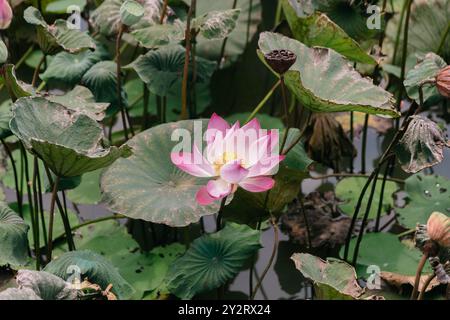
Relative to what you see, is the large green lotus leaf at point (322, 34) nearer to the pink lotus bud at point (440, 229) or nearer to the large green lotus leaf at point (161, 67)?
the large green lotus leaf at point (161, 67)

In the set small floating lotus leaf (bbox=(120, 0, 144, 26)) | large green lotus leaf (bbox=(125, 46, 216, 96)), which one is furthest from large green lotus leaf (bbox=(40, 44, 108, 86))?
small floating lotus leaf (bbox=(120, 0, 144, 26))

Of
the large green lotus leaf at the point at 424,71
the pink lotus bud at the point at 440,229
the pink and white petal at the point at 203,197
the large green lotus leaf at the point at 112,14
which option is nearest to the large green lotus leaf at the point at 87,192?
the large green lotus leaf at the point at 112,14

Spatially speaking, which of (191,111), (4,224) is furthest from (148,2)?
(4,224)

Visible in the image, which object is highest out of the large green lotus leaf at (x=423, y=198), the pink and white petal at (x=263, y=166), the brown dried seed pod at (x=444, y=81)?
the brown dried seed pod at (x=444, y=81)

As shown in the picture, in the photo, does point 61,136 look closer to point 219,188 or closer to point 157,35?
point 219,188

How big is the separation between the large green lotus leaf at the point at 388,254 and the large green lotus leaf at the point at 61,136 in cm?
69

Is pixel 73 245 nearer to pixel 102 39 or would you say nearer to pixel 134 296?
pixel 134 296

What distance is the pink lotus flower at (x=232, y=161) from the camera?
135 cm

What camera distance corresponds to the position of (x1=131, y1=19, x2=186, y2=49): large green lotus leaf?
1804 millimetres

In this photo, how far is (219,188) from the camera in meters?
1.35

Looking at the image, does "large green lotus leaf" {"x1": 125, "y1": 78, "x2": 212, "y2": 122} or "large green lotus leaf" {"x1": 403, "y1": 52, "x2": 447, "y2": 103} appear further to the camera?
"large green lotus leaf" {"x1": 125, "y1": 78, "x2": 212, "y2": 122}

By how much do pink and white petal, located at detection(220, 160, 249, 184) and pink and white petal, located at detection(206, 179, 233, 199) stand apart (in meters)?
0.01

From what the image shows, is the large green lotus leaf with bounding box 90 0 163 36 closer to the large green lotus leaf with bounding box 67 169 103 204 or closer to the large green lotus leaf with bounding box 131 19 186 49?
the large green lotus leaf with bounding box 131 19 186 49

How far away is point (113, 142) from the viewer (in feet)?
7.43
